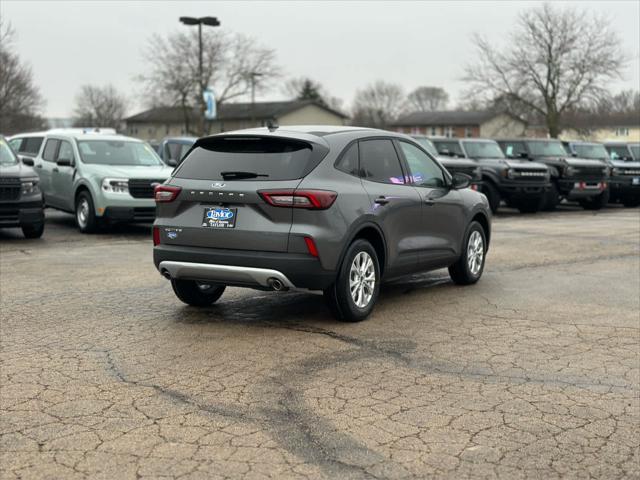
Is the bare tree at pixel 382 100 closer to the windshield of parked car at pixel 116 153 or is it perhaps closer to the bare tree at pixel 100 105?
the bare tree at pixel 100 105

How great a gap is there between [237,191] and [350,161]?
110 centimetres

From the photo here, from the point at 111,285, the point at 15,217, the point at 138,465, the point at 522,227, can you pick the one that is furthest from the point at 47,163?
the point at 138,465

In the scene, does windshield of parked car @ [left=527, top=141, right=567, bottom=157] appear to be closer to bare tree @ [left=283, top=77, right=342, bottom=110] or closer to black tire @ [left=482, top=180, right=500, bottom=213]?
black tire @ [left=482, top=180, right=500, bottom=213]

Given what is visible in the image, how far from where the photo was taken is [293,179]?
6.85 m

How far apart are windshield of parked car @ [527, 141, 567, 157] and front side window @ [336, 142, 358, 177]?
16994 mm

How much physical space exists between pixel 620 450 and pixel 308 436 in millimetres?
1598

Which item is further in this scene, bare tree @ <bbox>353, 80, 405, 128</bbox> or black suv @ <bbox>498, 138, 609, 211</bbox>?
bare tree @ <bbox>353, 80, 405, 128</bbox>

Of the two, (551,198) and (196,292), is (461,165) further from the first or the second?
(196,292)

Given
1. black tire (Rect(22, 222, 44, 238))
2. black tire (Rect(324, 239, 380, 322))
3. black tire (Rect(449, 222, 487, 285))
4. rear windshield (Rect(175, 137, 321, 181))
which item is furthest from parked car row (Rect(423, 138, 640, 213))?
rear windshield (Rect(175, 137, 321, 181))

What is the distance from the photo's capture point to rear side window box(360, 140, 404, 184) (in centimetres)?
762

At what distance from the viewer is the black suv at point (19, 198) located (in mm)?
13141

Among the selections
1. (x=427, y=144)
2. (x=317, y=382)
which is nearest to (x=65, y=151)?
(x=427, y=144)

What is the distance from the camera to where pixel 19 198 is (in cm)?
1325

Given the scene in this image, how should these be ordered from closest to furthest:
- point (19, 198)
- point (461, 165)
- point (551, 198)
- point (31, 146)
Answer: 1. point (19, 198)
2. point (31, 146)
3. point (461, 165)
4. point (551, 198)
